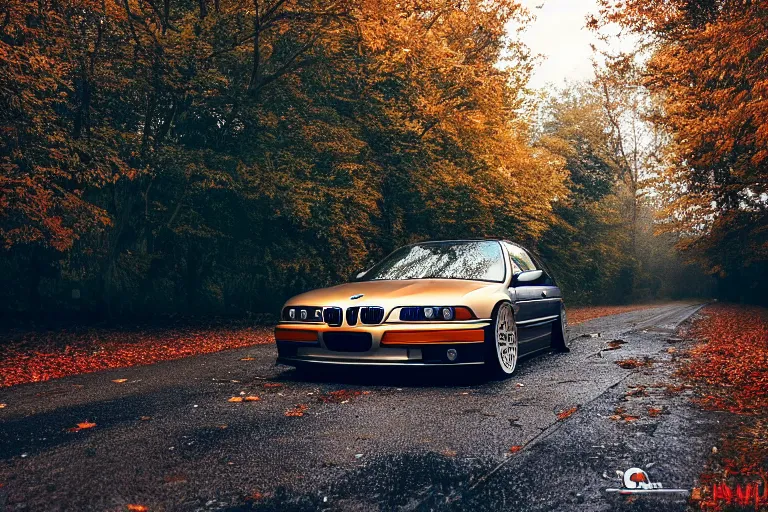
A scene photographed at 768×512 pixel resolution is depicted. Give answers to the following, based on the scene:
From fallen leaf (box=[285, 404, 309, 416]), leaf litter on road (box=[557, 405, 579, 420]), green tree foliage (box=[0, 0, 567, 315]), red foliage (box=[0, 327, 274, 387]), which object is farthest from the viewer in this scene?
green tree foliage (box=[0, 0, 567, 315])

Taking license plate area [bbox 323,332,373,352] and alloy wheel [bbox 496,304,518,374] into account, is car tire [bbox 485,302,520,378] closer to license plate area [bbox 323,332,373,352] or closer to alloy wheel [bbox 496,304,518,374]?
alloy wheel [bbox 496,304,518,374]

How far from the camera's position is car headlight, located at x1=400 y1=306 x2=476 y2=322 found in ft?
21.1

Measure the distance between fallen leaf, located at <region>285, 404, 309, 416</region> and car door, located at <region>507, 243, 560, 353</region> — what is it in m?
2.85

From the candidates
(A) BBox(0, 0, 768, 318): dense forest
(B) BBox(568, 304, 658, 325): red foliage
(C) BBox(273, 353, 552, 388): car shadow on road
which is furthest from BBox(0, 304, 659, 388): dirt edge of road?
(B) BBox(568, 304, 658, 325): red foliage

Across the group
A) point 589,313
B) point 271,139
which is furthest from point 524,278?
point 589,313

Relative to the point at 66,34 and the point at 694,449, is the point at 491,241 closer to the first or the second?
the point at 694,449

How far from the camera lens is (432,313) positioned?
6426mm

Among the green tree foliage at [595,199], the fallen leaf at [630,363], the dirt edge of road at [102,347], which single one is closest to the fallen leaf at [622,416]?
the fallen leaf at [630,363]

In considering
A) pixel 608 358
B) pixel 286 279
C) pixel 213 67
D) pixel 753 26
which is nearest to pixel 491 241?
pixel 608 358

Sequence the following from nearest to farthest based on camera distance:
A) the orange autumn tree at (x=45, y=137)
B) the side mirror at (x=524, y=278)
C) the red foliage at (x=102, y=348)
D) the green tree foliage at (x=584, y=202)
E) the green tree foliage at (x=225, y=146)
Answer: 1. the side mirror at (x=524, y=278)
2. the red foliage at (x=102, y=348)
3. the orange autumn tree at (x=45, y=137)
4. the green tree foliage at (x=225, y=146)
5. the green tree foliage at (x=584, y=202)

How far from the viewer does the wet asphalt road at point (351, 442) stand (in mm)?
3330

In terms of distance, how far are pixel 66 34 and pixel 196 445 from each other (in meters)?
11.1

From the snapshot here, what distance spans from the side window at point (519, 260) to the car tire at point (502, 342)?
2.95 ft

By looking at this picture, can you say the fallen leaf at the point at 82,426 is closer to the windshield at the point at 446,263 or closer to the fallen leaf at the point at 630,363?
the windshield at the point at 446,263
